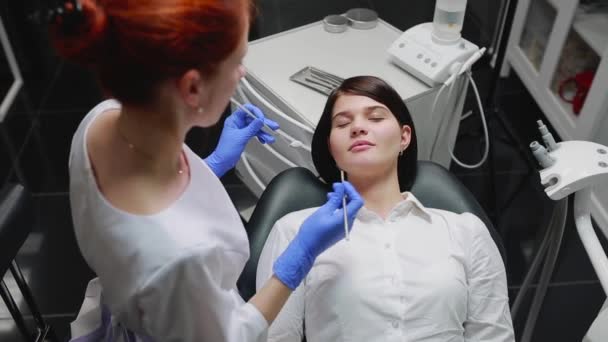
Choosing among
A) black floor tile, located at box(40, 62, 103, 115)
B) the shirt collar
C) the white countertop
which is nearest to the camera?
the shirt collar

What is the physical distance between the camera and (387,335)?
1.38m

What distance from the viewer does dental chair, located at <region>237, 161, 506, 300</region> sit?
1.65 metres

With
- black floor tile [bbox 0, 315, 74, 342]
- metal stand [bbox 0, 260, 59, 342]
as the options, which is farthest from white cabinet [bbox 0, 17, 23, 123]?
metal stand [bbox 0, 260, 59, 342]

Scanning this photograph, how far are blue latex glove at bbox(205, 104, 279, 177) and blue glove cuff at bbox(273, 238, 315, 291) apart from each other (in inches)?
16.6

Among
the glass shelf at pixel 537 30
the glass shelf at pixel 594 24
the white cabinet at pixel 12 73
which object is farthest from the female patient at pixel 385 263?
the white cabinet at pixel 12 73

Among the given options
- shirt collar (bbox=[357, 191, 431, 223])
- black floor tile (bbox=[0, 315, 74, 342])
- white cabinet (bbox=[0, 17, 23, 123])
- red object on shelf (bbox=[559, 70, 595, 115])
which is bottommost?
black floor tile (bbox=[0, 315, 74, 342])

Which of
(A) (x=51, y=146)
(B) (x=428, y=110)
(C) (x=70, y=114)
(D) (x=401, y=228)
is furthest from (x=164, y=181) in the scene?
(C) (x=70, y=114)

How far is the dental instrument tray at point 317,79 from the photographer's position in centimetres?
192

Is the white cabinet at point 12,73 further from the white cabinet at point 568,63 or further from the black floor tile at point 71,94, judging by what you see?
the white cabinet at point 568,63

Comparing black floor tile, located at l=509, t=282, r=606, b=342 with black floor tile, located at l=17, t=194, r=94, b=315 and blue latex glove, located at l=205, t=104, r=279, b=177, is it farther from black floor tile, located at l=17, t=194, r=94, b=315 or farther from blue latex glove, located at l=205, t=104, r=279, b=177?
black floor tile, located at l=17, t=194, r=94, b=315

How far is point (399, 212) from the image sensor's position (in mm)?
1546

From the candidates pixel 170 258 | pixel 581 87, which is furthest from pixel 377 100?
pixel 581 87

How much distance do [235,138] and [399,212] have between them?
0.50 meters

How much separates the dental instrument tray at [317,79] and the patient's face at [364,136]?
→ 0.86 feet
